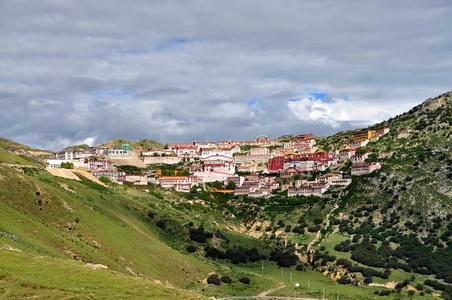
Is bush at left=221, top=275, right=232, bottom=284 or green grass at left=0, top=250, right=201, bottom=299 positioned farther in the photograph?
bush at left=221, top=275, right=232, bottom=284

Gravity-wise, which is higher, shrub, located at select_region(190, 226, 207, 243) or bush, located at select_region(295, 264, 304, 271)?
shrub, located at select_region(190, 226, 207, 243)

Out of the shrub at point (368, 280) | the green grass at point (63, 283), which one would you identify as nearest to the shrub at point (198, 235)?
the shrub at point (368, 280)

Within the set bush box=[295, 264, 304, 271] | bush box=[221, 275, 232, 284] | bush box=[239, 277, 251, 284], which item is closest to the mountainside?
bush box=[221, 275, 232, 284]

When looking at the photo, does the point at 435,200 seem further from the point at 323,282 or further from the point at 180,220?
the point at 180,220

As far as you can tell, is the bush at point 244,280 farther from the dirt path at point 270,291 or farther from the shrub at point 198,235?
the shrub at point 198,235

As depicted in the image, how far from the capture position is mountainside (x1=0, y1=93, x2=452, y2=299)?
2280 inches

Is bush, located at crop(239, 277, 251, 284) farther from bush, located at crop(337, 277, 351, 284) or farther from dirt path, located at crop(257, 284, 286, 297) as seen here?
bush, located at crop(337, 277, 351, 284)

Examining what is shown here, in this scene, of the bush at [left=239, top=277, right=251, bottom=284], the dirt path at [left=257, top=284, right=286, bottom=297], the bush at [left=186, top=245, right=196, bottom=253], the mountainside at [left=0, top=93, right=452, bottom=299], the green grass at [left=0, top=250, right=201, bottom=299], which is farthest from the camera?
the bush at [left=186, top=245, right=196, bottom=253]

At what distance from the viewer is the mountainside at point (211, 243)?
57906 mm

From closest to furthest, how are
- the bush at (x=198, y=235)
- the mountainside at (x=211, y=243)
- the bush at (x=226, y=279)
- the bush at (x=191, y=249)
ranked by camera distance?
the mountainside at (x=211, y=243) < the bush at (x=226, y=279) < the bush at (x=191, y=249) < the bush at (x=198, y=235)

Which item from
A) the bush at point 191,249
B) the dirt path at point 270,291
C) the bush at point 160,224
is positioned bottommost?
the dirt path at point 270,291

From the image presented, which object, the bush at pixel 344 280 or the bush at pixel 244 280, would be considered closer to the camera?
the bush at pixel 244 280

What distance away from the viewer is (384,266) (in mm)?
147125

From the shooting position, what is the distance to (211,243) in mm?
142375
